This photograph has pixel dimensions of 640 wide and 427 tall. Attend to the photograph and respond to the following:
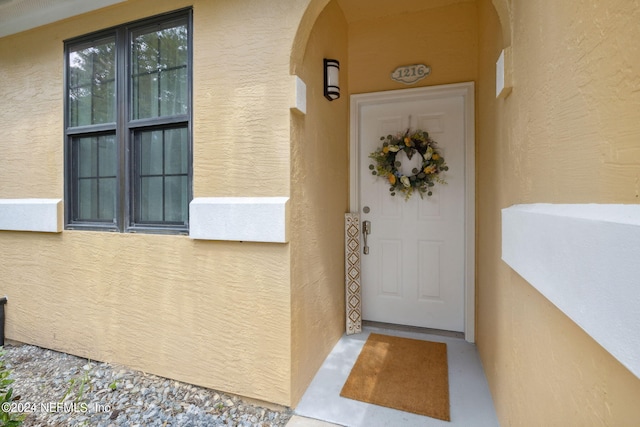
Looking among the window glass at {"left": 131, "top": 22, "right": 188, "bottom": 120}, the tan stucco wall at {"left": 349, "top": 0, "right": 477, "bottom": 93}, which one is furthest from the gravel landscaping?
the tan stucco wall at {"left": 349, "top": 0, "right": 477, "bottom": 93}

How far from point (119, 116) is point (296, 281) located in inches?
69.5

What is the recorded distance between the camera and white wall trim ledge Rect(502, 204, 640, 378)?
0.45m

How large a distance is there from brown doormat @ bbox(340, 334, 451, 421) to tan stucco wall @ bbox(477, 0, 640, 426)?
1.15ft

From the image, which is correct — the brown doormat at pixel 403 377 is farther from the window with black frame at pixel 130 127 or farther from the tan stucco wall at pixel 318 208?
the window with black frame at pixel 130 127

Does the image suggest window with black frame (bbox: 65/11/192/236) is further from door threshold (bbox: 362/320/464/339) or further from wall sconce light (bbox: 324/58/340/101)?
door threshold (bbox: 362/320/464/339)

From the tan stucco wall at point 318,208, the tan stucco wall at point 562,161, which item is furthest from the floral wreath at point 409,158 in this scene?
the tan stucco wall at point 562,161

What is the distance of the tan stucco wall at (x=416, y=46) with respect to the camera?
2.45 metres

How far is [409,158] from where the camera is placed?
261 cm

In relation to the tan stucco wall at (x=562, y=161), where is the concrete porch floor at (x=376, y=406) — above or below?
below

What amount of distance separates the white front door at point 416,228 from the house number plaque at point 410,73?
4.6 inches

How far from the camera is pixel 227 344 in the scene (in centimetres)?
177

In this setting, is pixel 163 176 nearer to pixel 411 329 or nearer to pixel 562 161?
pixel 562 161

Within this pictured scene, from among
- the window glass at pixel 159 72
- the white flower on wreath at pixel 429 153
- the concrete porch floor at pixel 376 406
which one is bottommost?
the concrete porch floor at pixel 376 406

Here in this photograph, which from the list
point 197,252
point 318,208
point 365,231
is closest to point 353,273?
point 365,231
